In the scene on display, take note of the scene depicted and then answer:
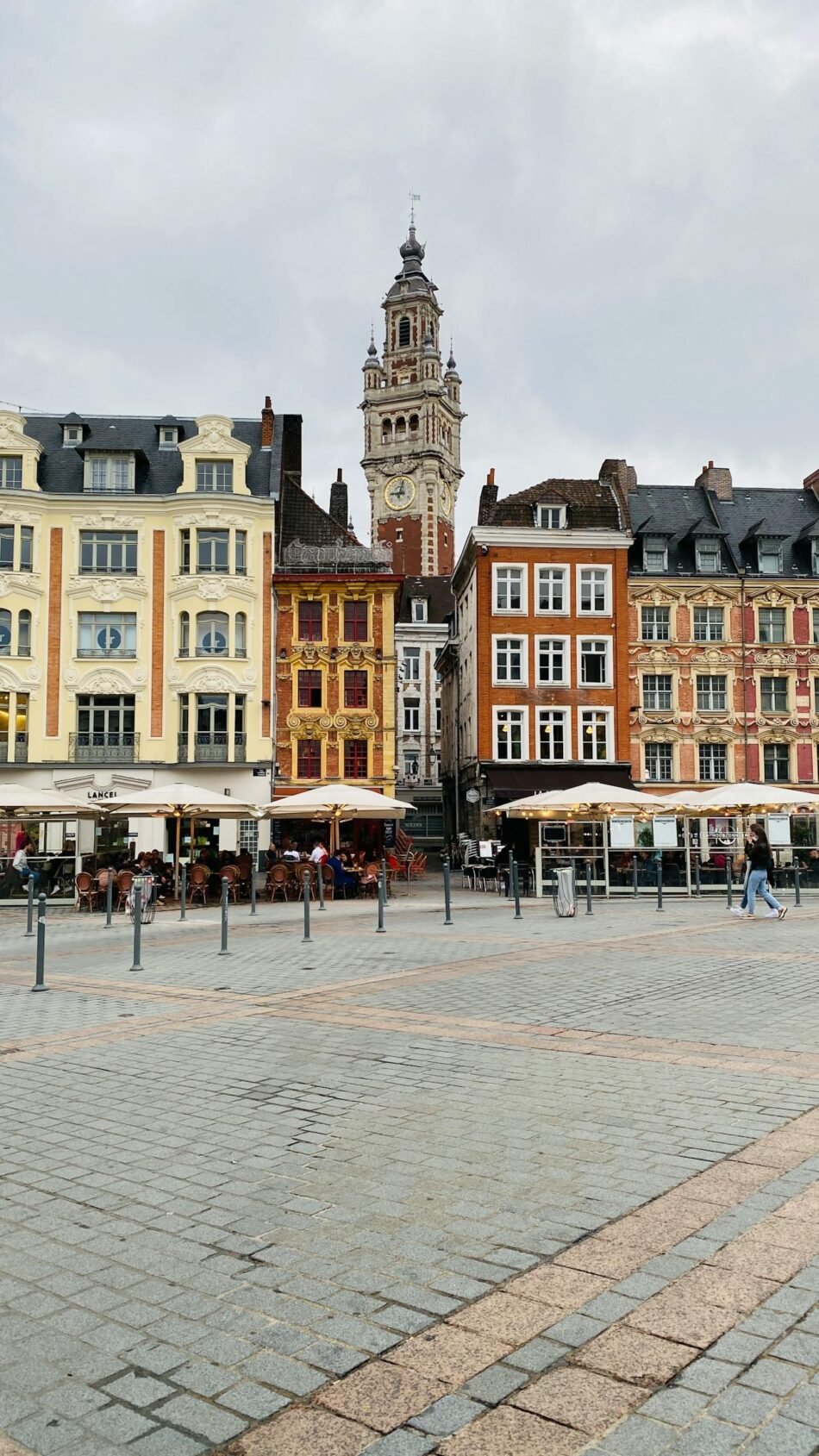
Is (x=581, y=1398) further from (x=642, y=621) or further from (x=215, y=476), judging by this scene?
(x=642, y=621)

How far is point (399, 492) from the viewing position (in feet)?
333

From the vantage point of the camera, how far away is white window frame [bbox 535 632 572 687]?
138ft

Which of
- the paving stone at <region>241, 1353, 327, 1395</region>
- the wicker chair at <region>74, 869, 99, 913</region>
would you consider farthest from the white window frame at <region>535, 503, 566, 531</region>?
the paving stone at <region>241, 1353, 327, 1395</region>

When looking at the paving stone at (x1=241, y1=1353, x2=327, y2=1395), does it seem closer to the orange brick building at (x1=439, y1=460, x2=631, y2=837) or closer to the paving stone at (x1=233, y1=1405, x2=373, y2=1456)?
the paving stone at (x1=233, y1=1405, x2=373, y2=1456)

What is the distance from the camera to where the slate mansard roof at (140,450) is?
136ft

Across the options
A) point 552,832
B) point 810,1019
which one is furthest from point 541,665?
point 810,1019

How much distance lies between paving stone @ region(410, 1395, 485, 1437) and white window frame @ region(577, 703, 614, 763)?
38.8 meters

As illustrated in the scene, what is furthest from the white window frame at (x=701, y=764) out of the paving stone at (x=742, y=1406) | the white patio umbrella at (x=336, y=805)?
the paving stone at (x=742, y=1406)

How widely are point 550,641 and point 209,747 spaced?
13.2 meters

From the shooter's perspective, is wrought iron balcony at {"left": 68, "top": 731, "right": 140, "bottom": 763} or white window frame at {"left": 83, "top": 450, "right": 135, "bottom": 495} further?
white window frame at {"left": 83, "top": 450, "right": 135, "bottom": 495}

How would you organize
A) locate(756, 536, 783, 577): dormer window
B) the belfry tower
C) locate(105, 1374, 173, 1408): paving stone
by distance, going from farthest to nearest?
the belfry tower → locate(756, 536, 783, 577): dormer window → locate(105, 1374, 173, 1408): paving stone

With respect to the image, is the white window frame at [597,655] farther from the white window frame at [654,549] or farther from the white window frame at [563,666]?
the white window frame at [654,549]

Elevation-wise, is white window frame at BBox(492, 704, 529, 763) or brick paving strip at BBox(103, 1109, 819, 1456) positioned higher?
white window frame at BBox(492, 704, 529, 763)

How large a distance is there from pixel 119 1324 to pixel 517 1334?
1363mm
